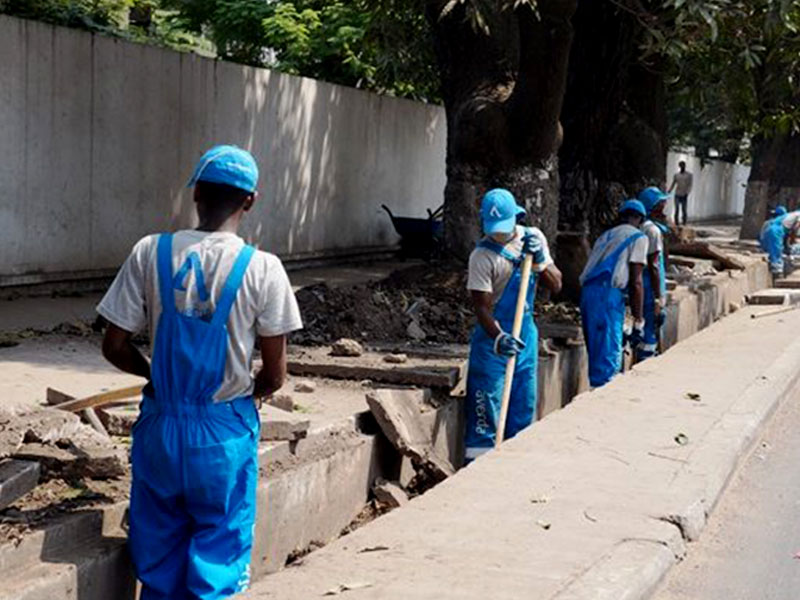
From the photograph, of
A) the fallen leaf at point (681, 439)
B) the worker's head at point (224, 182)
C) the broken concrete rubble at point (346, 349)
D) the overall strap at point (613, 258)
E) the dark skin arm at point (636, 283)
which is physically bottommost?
the fallen leaf at point (681, 439)

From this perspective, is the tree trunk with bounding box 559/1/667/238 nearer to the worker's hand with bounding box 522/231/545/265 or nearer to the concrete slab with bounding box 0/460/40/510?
the worker's hand with bounding box 522/231/545/265

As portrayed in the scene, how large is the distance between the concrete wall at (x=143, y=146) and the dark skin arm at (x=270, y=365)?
6.98m

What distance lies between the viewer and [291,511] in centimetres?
629

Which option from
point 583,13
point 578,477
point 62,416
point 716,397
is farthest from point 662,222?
point 62,416

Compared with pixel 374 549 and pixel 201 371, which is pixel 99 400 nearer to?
pixel 374 549

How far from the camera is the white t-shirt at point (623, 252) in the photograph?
34.9ft

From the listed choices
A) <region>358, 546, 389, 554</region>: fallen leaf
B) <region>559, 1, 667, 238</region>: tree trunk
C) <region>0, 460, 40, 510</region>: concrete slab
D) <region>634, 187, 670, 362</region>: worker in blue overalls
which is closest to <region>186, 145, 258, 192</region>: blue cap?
<region>0, 460, 40, 510</region>: concrete slab

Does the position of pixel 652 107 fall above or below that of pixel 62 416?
above

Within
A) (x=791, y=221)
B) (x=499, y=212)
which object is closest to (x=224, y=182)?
(x=499, y=212)

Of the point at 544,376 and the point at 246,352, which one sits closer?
the point at 246,352

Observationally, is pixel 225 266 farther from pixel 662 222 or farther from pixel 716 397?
pixel 662 222

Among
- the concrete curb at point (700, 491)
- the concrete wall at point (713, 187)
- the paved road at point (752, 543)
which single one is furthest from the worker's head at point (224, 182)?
the concrete wall at point (713, 187)

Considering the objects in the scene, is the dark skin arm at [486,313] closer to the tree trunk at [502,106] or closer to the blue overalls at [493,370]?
the blue overalls at [493,370]

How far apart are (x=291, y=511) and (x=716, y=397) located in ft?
14.3
